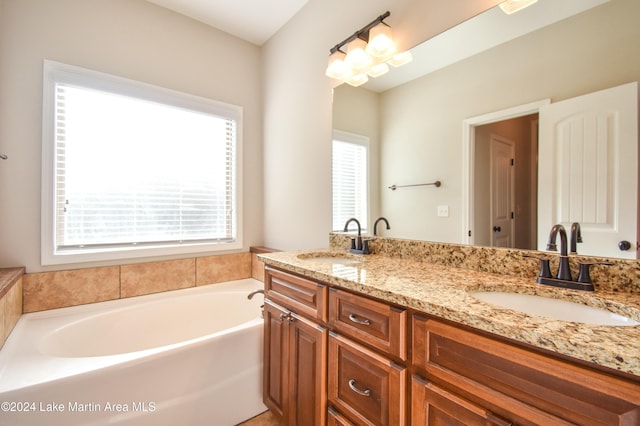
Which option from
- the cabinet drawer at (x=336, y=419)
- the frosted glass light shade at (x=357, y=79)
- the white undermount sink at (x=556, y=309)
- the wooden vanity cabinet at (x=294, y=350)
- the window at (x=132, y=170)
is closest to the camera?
the white undermount sink at (x=556, y=309)

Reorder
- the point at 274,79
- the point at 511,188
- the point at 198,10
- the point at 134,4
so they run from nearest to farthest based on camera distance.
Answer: the point at 511,188
the point at 134,4
the point at 198,10
the point at 274,79

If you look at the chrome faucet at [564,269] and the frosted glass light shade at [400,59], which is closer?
the chrome faucet at [564,269]

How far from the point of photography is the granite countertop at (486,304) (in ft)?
1.68

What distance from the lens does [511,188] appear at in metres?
1.10

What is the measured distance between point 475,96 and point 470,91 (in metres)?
0.03

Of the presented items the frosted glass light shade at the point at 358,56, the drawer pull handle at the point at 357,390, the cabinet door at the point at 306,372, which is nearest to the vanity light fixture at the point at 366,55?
the frosted glass light shade at the point at 358,56

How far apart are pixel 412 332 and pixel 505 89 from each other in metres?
1.00

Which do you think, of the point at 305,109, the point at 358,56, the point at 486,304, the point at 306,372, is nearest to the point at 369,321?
the point at 486,304

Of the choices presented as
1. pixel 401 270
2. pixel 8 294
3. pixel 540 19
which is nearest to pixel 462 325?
pixel 401 270

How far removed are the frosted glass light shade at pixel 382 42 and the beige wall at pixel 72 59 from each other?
1.48m

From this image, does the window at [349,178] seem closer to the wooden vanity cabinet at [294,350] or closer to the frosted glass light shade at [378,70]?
the frosted glass light shade at [378,70]

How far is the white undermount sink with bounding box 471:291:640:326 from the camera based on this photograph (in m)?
0.74

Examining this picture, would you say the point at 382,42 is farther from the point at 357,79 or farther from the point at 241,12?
the point at 241,12

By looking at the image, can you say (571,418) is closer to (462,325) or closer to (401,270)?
(462,325)
